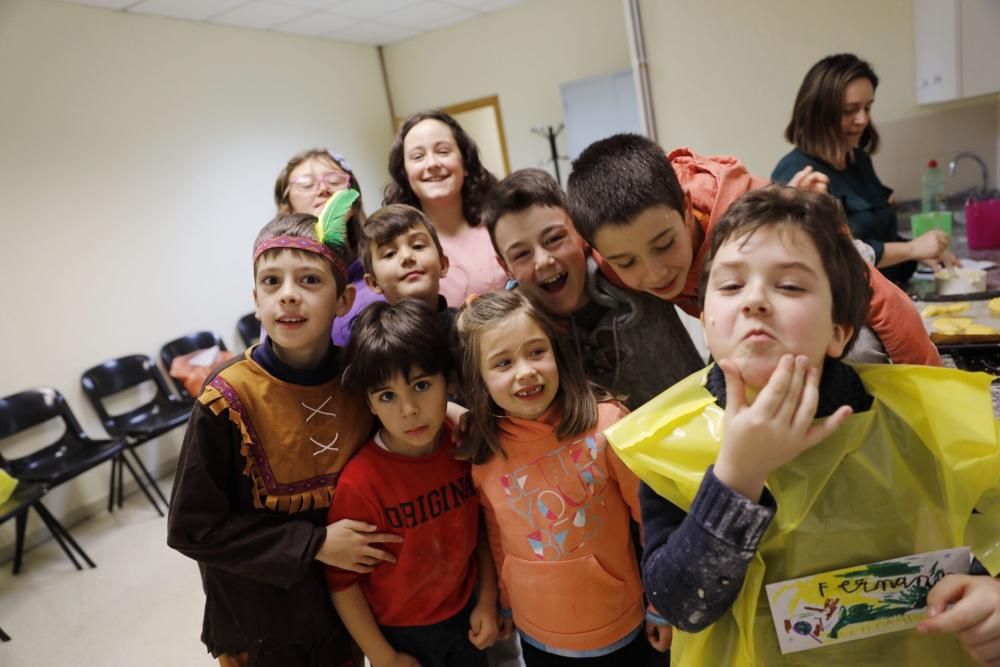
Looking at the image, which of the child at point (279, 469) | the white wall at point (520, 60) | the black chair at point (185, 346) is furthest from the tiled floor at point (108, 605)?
the white wall at point (520, 60)

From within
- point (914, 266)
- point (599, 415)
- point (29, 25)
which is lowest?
point (914, 266)

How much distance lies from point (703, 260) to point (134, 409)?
420 cm

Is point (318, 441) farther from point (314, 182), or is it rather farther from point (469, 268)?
point (314, 182)

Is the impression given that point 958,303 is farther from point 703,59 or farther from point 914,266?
point 703,59

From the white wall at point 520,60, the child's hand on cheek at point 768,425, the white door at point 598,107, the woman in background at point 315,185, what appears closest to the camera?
the child's hand on cheek at point 768,425

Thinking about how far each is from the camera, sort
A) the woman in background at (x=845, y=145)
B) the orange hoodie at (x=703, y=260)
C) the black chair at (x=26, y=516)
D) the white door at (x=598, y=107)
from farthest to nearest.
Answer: the white door at (x=598, y=107), the black chair at (x=26, y=516), the woman in background at (x=845, y=145), the orange hoodie at (x=703, y=260)

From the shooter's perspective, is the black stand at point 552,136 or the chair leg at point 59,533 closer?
the chair leg at point 59,533

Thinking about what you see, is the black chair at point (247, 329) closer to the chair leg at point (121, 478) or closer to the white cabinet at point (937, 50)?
the chair leg at point (121, 478)

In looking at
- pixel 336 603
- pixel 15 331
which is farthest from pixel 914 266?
pixel 15 331

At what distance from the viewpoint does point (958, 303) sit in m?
1.86

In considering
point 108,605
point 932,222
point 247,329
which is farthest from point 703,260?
point 247,329

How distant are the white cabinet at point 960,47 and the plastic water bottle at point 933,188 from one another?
1.27 ft

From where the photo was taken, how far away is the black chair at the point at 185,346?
432cm

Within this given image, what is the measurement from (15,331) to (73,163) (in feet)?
3.64
